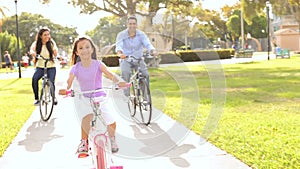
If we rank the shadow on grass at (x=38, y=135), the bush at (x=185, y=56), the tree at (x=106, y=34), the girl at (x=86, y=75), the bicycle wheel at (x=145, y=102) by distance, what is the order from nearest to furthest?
the girl at (x=86, y=75) < the shadow on grass at (x=38, y=135) < the bicycle wheel at (x=145, y=102) < the bush at (x=185, y=56) < the tree at (x=106, y=34)

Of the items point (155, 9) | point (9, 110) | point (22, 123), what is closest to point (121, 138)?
point (22, 123)

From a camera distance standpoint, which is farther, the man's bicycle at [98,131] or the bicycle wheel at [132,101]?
the bicycle wheel at [132,101]

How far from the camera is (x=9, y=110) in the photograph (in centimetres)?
964

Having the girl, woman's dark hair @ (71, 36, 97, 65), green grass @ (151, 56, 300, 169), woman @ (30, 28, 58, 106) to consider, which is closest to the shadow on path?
green grass @ (151, 56, 300, 169)

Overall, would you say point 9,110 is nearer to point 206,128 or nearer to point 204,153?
point 206,128

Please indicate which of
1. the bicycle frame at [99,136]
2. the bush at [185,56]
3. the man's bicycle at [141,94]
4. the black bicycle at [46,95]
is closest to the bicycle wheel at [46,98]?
the black bicycle at [46,95]

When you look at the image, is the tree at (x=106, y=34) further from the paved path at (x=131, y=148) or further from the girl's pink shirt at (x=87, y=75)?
the girl's pink shirt at (x=87, y=75)

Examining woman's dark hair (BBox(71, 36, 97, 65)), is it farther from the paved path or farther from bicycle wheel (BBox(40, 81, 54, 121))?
bicycle wheel (BBox(40, 81, 54, 121))

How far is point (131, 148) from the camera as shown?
5473mm

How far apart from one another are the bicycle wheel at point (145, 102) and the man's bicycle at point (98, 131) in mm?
2515

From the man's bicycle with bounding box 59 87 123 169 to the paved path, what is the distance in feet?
2.10

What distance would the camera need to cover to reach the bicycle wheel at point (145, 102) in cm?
678

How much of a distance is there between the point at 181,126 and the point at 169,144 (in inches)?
50.4

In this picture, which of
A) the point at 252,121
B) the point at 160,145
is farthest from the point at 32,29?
the point at 160,145
